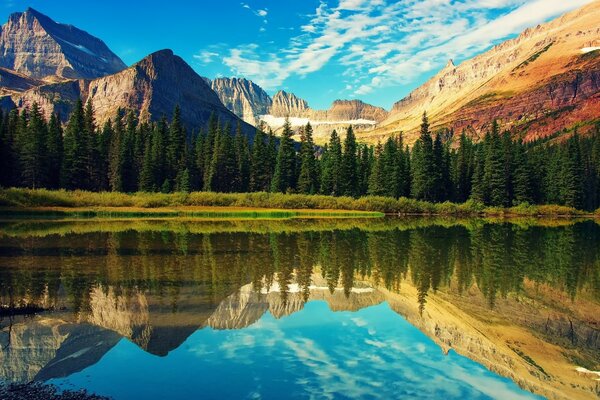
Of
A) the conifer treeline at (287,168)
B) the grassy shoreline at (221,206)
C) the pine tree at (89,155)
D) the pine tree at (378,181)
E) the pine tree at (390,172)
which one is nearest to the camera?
the grassy shoreline at (221,206)

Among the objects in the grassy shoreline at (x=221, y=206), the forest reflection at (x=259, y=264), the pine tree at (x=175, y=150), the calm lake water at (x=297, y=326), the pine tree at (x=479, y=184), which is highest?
the pine tree at (x=175, y=150)

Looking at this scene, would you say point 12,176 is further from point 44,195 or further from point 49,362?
point 49,362

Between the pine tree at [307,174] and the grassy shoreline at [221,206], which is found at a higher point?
the pine tree at [307,174]

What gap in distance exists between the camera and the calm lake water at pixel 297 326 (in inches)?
414

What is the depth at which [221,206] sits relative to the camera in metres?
80.9

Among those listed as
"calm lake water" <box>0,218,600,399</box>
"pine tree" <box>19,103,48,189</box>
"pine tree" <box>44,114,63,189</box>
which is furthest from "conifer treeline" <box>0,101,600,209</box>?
"calm lake water" <box>0,218,600,399</box>

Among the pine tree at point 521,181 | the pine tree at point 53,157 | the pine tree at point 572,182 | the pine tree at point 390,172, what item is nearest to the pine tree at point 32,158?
the pine tree at point 53,157

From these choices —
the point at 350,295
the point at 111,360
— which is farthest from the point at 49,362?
the point at 350,295

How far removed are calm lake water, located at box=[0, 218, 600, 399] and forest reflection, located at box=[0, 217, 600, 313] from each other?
167 millimetres

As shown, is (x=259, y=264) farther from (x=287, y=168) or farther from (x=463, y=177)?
(x=463, y=177)

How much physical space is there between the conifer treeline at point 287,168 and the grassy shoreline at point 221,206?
688cm

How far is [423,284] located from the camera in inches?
831

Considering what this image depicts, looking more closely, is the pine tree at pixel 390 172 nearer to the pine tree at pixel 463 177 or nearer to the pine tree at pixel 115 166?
the pine tree at pixel 463 177

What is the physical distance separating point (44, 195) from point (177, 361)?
64.8 meters
